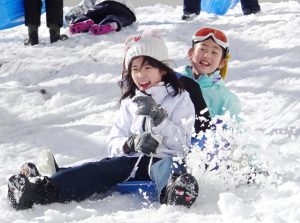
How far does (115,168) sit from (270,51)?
334 centimetres

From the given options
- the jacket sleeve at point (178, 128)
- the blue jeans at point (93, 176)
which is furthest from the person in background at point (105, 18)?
the blue jeans at point (93, 176)

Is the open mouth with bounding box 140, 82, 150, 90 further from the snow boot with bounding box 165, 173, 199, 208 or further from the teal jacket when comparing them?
the snow boot with bounding box 165, 173, 199, 208

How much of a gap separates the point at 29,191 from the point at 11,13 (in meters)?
4.99

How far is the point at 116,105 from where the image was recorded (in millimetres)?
4738

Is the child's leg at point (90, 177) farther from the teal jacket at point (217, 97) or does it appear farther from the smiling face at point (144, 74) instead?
the teal jacket at point (217, 97)

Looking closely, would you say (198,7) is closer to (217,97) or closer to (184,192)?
(217,97)

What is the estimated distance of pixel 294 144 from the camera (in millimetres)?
3738

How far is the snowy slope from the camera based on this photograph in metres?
2.61

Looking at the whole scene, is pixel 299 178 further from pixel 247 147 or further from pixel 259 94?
pixel 259 94

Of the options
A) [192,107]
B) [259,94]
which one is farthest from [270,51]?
[192,107]

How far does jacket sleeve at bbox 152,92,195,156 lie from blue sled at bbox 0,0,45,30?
184 inches

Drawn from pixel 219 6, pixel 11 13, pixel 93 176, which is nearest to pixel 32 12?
pixel 11 13

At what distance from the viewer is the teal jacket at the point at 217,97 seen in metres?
3.37

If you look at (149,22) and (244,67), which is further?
(149,22)
